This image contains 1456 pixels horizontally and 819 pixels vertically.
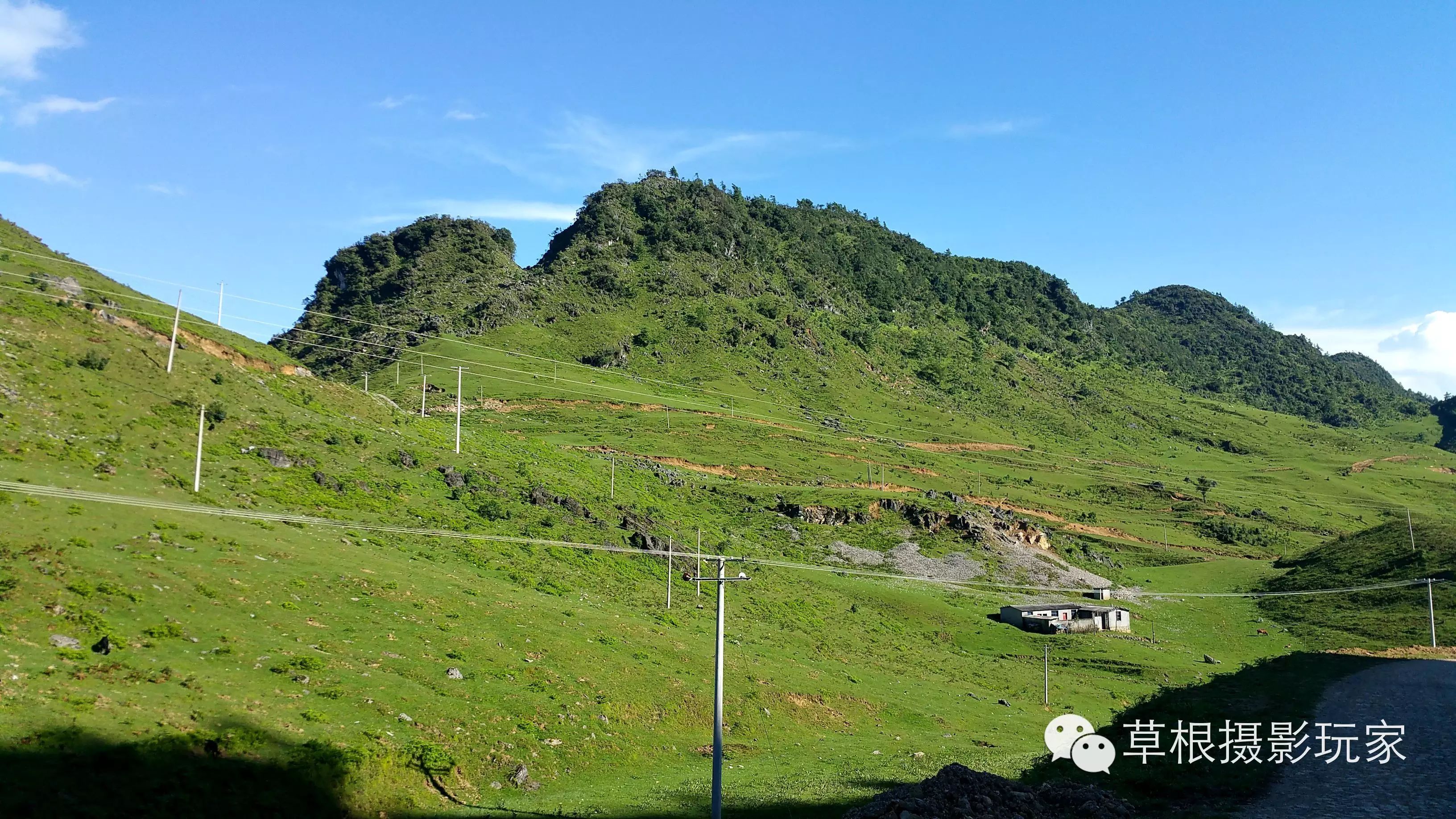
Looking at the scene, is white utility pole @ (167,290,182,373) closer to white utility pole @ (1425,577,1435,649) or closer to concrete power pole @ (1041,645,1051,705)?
concrete power pole @ (1041,645,1051,705)

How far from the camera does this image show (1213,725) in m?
50.8

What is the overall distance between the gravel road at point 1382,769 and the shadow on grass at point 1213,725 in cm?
107

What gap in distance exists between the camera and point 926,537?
394ft

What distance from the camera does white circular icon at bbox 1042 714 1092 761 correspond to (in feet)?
161

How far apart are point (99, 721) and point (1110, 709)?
213ft

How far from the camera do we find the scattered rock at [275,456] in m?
71.6

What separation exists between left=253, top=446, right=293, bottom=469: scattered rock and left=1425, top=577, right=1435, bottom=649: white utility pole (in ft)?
329

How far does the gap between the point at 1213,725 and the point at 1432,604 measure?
6228cm

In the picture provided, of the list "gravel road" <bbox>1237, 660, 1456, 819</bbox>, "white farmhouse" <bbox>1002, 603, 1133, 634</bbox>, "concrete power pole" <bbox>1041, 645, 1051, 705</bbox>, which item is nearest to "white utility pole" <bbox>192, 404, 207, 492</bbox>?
"gravel road" <bbox>1237, 660, 1456, 819</bbox>

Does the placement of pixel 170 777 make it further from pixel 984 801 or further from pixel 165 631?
pixel 984 801

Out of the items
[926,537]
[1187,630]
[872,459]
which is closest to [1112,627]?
[1187,630]

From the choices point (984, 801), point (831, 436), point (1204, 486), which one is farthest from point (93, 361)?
point (1204, 486)

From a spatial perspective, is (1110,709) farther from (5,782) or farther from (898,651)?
(5,782)

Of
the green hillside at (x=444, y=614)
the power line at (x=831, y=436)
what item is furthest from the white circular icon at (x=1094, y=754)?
the power line at (x=831, y=436)
